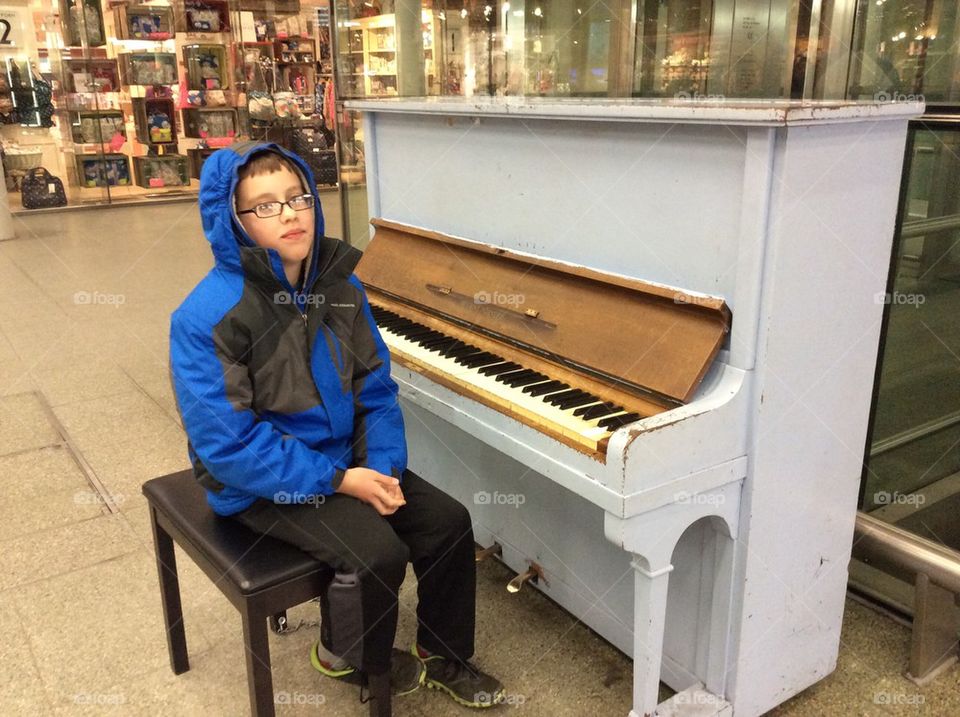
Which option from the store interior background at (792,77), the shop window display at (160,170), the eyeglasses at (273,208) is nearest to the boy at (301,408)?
the eyeglasses at (273,208)

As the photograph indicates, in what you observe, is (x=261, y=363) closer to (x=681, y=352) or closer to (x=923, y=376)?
(x=681, y=352)

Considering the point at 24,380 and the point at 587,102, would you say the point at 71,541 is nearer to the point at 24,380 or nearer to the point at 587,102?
the point at 24,380

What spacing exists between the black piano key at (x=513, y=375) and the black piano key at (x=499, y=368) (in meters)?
0.02

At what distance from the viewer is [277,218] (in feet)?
5.60

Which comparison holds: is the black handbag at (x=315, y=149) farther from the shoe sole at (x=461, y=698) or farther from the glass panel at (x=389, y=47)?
the shoe sole at (x=461, y=698)

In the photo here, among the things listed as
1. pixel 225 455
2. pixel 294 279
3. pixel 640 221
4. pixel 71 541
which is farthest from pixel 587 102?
pixel 71 541

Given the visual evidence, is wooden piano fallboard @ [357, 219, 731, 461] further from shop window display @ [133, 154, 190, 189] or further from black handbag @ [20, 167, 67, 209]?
shop window display @ [133, 154, 190, 189]

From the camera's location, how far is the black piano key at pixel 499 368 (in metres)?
1.92

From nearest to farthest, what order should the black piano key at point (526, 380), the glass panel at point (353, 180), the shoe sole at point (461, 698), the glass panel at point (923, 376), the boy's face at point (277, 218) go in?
1. the boy's face at point (277, 218)
2. the black piano key at point (526, 380)
3. the shoe sole at point (461, 698)
4. the glass panel at point (923, 376)
5. the glass panel at point (353, 180)

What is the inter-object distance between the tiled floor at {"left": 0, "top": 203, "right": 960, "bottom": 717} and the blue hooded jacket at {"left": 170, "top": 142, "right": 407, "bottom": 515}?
0.60 m

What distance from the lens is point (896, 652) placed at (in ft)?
7.00

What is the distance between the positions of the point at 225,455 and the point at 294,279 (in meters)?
0.40

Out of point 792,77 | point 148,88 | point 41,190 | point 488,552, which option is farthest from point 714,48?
point 148,88

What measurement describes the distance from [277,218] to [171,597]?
0.96 m
